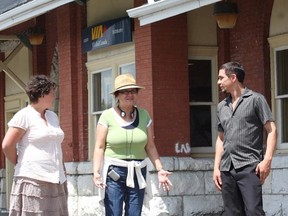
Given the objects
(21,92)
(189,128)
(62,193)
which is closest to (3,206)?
(21,92)

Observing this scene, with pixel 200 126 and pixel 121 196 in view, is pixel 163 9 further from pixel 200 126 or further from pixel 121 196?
pixel 121 196

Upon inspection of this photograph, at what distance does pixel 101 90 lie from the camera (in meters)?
14.7

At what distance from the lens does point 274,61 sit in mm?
12094

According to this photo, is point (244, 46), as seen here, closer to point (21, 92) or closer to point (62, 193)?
point (62, 193)

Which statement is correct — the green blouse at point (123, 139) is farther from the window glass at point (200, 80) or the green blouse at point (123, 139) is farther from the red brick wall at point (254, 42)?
the window glass at point (200, 80)

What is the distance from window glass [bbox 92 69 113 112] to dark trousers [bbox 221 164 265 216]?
5.94 m

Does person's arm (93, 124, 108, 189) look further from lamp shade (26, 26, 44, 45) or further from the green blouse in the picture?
lamp shade (26, 26, 44, 45)

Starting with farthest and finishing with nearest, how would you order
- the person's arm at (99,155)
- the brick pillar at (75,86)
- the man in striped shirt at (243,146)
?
the brick pillar at (75,86) < the person's arm at (99,155) < the man in striped shirt at (243,146)

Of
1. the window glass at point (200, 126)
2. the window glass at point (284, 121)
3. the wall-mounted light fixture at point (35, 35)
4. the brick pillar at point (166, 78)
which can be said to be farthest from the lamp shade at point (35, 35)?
the window glass at point (284, 121)

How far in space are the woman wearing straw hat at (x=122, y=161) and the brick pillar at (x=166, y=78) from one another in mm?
3250

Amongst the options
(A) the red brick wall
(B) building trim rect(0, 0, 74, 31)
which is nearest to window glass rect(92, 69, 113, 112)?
(B) building trim rect(0, 0, 74, 31)

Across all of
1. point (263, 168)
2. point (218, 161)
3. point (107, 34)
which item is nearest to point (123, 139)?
point (218, 161)

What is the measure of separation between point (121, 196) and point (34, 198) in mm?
1008

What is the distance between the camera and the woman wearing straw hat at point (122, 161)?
8891 mm
